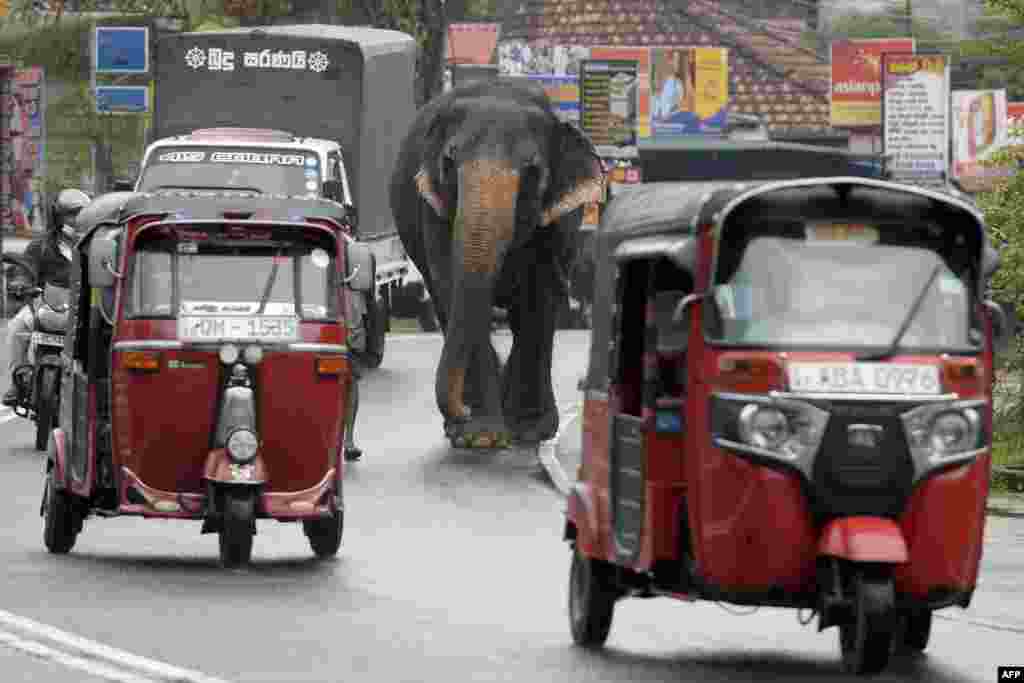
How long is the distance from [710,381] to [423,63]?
45971 mm

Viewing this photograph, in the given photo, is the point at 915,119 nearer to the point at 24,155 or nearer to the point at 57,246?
the point at 24,155

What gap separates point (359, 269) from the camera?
19125 millimetres

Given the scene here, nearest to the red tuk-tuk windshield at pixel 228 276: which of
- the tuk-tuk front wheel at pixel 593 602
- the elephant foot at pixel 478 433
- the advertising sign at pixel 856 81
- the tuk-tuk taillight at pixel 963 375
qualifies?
the tuk-tuk front wheel at pixel 593 602

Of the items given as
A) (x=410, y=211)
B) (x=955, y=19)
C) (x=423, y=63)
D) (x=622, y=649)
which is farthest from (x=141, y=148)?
(x=622, y=649)

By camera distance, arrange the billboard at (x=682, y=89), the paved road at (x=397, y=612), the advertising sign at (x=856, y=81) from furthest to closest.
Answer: the billboard at (x=682, y=89) → the advertising sign at (x=856, y=81) → the paved road at (x=397, y=612)

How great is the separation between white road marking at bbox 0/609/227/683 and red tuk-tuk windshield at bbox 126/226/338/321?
349 centimetres

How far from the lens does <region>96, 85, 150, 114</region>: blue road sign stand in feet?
170

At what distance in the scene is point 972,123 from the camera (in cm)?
8806

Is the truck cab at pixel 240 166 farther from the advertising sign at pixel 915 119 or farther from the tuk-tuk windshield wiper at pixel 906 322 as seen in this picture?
the advertising sign at pixel 915 119

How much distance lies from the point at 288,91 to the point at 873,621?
26.8m

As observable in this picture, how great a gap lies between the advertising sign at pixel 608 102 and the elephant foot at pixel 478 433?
32461mm

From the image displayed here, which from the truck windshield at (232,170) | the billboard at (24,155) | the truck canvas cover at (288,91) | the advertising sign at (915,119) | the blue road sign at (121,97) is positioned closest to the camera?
the truck windshield at (232,170)

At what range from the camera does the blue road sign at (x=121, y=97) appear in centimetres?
5175

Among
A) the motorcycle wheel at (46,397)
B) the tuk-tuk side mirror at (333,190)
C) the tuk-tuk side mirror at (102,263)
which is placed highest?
the tuk-tuk side mirror at (102,263)
